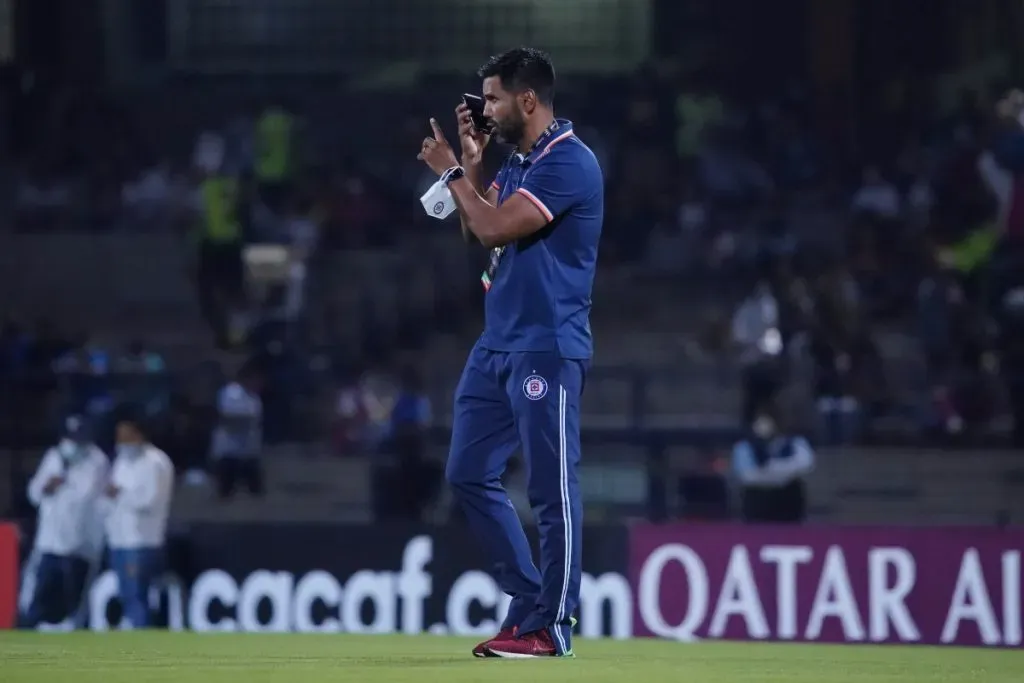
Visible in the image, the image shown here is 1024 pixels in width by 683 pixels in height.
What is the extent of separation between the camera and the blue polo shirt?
21.9 feet

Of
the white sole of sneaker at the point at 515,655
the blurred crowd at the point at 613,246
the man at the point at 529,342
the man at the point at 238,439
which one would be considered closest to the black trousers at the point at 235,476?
the man at the point at 238,439

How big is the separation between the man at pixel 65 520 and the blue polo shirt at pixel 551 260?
7663mm

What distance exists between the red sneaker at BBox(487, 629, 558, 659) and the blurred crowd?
845cm

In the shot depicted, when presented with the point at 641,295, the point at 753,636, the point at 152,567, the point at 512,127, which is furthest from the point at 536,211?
the point at 641,295

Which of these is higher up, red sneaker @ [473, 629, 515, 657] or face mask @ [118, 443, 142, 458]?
face mask @ [118, 443, 142, 458]

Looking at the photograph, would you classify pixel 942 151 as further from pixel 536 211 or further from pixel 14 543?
pixel 536 211

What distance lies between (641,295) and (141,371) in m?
4.86

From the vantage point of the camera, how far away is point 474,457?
683 cm

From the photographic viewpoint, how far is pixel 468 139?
6.74 meters

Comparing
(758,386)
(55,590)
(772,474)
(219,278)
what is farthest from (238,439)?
(772,474)

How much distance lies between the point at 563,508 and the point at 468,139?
1.38 m

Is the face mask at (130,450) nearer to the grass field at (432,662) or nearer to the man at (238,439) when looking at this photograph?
the man at (238,439)

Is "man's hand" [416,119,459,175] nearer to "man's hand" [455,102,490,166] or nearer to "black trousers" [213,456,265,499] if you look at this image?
"man's hand" [455,102,490,166]

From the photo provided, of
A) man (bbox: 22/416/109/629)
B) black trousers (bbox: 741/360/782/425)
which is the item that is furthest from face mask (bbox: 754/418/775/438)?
man (bbox: 22/416/109/629)
